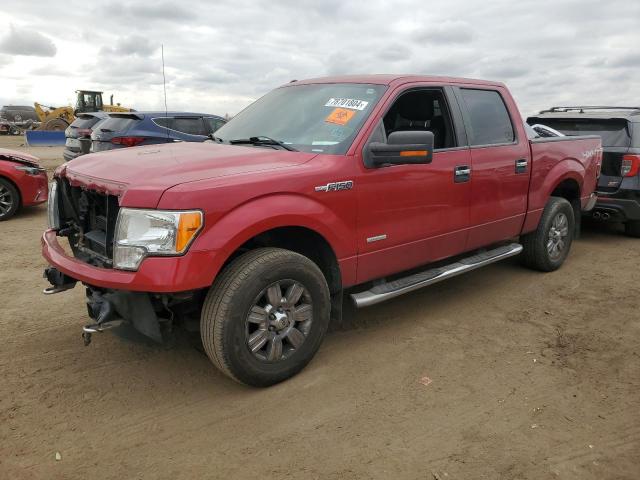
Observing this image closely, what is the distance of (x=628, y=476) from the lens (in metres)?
2.52

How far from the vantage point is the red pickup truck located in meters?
2.82

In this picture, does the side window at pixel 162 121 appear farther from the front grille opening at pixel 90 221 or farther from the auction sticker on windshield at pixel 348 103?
the auction sticker on windshield at pixel 348 103

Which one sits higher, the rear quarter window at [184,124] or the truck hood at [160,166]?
the rear quarter window at [184,124]

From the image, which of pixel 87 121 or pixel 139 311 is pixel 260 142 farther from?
pixel 87 121

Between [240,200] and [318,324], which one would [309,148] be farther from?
[318,324]

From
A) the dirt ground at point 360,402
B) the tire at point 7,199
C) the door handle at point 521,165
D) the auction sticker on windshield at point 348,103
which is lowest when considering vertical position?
the dirt ground at point 360,402

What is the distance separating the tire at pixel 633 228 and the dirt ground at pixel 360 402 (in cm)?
313

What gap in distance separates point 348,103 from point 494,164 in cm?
154

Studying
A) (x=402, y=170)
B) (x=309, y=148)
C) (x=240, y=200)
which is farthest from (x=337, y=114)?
(x=240, y=200)

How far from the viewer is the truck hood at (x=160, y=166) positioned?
2.83m

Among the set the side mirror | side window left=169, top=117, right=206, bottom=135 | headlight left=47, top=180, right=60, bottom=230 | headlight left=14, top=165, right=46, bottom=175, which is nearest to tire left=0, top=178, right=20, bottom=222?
headlight left=14, top=165, right=46, bottom=175

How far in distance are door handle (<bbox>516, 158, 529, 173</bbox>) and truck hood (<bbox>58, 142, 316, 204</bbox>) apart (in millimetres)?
2342

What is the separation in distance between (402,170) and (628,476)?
87.6 inches

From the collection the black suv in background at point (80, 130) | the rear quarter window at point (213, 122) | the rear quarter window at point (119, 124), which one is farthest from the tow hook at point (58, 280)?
the black suv in background at point (80, 130)
